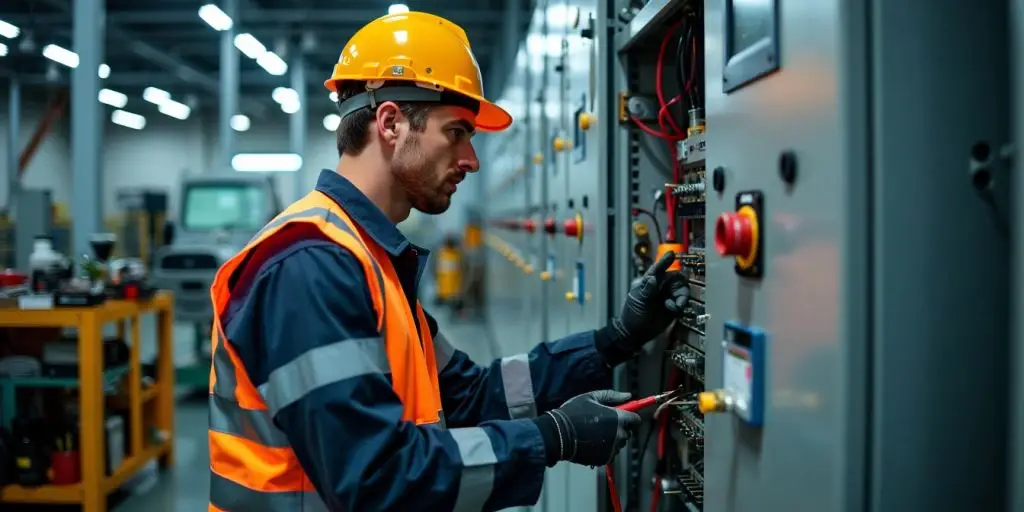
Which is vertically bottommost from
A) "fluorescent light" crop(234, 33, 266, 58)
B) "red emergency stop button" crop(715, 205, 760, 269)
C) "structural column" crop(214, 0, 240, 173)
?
"red emergency stop button" crop(715, 205, 760, 269)

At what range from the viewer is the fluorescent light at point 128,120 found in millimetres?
16172

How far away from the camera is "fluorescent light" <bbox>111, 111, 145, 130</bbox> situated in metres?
16.2

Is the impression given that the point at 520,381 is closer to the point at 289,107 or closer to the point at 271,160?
the point at 271,160

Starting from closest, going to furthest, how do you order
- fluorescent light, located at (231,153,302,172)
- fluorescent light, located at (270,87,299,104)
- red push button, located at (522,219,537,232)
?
red push button, located at (522,219,537,232) → fluorescent light, located at (231,153,302,172) → fluorescent light, located at (270,87,299,104)

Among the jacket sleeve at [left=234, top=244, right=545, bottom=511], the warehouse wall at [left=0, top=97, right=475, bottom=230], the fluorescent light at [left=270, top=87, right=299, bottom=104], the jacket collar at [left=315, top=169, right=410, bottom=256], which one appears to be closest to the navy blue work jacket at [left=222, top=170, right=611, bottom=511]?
the jacket sleeve at [left=234, top=244, right=545, bottom=511]

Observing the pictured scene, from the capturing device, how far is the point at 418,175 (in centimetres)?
141

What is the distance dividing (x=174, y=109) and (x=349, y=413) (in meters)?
17.5

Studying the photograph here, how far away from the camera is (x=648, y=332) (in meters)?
1.61

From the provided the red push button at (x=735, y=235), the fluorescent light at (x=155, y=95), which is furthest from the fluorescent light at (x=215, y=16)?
the fluorescent light at (x=155, y=95)

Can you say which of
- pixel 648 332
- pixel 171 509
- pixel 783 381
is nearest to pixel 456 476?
pixel 783 381

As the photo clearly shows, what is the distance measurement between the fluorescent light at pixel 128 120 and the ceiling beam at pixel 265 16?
19.4 feet

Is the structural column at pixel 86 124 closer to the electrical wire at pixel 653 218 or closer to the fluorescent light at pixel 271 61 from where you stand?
the electrical wire at pixel 653 218

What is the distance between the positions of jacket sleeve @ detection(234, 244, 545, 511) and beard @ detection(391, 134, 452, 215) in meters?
0.30

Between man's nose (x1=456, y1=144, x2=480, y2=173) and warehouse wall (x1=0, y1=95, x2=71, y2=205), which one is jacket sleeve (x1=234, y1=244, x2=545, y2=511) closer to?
man's nose (x1=456, y1=144, x2=480, y2=173)
